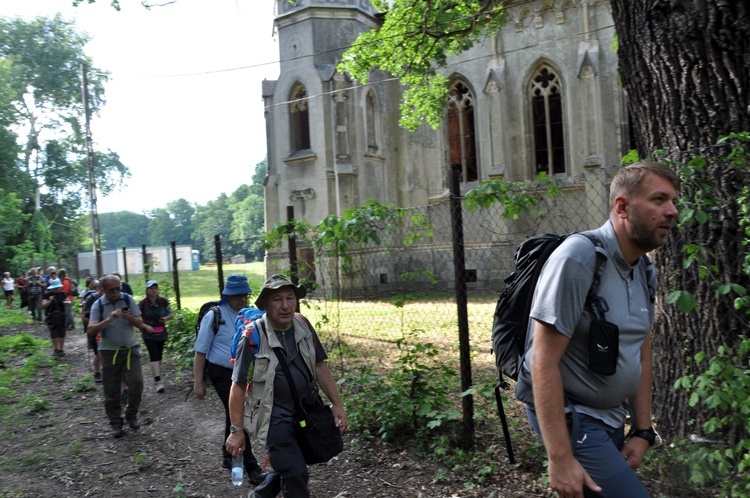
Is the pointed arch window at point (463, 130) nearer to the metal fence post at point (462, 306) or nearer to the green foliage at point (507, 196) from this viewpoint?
the metal fence post at point (462, 306)

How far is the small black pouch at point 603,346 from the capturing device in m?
2.32

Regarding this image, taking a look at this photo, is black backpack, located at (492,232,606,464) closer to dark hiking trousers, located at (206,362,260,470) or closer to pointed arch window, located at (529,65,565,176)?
dark hiking trousers, located at (206,362,260,470)

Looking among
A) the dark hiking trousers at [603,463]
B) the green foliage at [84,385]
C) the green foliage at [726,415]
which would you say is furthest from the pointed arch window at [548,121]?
the dark hiking trousers at [603,463]

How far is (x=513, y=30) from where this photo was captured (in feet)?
67.5

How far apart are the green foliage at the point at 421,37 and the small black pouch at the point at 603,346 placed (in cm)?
802

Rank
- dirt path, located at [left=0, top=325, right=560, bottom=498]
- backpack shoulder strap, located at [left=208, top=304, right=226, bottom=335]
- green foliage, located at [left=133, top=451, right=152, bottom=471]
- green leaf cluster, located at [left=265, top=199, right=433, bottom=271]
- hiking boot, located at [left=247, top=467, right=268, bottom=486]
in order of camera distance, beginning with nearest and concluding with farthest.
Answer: dirt path, located at [left=0, top=325, right=560, bottom=498], hiking boot, located at [left=247, top=467, right=268, bottom=486], backpack shoulder strap, located at [left=208, top=304, right=226, bottom=335], green leaf cluster, located at [left=265, top=199, right=433, bottom=271], green foliage, located at [left=133, top=451, right=152, bottom=471]

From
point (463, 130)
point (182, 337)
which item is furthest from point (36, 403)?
point (463, 130)

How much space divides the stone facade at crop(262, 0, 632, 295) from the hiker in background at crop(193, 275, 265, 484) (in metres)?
13.0

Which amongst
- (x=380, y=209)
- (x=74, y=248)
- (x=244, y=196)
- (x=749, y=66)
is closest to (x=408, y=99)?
(x=380, y=209)

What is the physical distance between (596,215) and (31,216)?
3268 cm

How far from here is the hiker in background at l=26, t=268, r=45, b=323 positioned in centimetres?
2236

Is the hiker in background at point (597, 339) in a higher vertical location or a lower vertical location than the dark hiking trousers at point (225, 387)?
higher

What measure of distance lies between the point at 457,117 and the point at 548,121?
3.15m

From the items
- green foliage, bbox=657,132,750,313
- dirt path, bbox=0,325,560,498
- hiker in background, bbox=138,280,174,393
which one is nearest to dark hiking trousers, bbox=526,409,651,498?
green foliage, bbox=657,132,750,313
